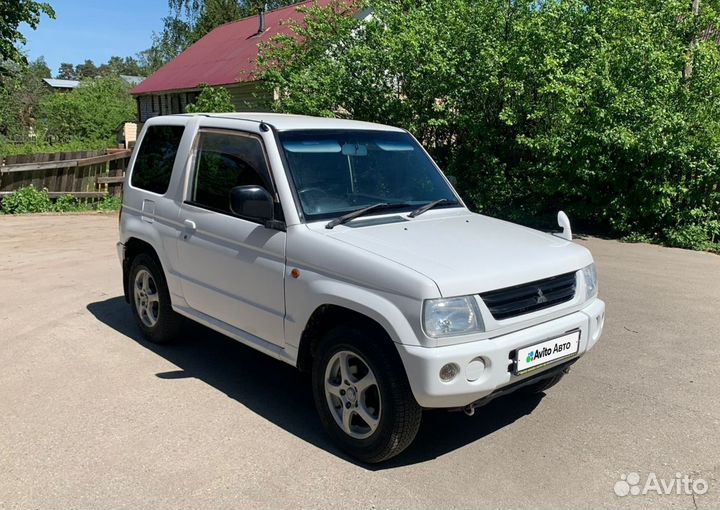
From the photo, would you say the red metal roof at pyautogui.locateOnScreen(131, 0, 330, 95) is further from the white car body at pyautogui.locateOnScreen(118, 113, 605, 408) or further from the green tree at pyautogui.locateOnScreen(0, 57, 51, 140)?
the white car body at pyautogui.locateOnScreen(118, 113, 605, 408)

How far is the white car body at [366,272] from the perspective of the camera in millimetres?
3389

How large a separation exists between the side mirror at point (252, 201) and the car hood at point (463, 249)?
350 millimetres

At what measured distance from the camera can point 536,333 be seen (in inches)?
143

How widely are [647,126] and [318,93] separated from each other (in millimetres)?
6040

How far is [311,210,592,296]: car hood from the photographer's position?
11.4ft

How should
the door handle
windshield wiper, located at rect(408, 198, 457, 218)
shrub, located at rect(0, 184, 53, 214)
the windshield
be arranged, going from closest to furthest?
1. the windshield
2. windshield wiper, located at rect(408, 198, 457, 218)
3. the door handle
4. shrub, located at rect(0, 184, 53, 214)

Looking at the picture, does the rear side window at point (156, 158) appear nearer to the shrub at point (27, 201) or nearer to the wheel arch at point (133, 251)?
the wheel arch at point (133, 251)

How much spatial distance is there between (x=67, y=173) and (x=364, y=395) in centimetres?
1461

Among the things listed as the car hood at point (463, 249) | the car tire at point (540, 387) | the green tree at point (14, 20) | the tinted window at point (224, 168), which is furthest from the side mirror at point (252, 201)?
the green tree at point (14, 20)

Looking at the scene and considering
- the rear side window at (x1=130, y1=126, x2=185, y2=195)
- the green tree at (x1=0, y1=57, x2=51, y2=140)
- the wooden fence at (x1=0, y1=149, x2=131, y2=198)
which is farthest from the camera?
the green tree at (x1=0, y1=57, x2=51, y2=140)

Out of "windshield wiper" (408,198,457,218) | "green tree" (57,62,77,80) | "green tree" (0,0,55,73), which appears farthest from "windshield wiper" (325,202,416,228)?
"green tree" (57,62,77,80)

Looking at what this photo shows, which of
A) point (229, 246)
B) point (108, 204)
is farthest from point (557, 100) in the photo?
point (108, 204)

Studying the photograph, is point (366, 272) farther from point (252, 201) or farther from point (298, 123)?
point (298, 123)

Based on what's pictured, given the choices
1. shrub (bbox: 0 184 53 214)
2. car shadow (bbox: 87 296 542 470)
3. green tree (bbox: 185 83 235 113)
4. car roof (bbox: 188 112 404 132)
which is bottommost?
car shadow (bbox: 87 296 542 470)
